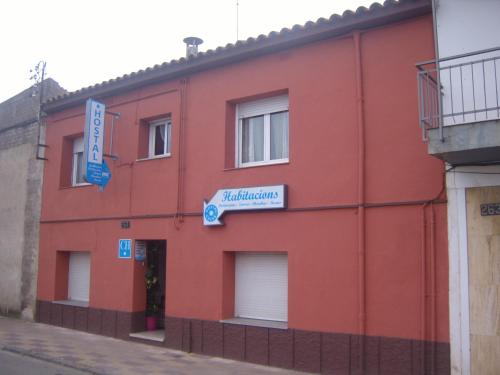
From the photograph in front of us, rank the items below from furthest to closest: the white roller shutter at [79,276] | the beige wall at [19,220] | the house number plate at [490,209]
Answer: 1. the beige wall at [19,220]
2. the white roller shutter at [79,276]
3. the house number plate at [490,209]

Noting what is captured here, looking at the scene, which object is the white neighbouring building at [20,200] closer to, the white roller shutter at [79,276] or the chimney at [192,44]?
the white roller shutter at [79,276]

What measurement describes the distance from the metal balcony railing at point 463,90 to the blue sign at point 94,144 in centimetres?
718

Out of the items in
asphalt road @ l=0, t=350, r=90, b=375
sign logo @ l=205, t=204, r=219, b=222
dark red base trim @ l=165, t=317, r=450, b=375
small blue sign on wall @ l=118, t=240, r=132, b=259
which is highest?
sign logo @ l=205, t=204, r=219, b=222

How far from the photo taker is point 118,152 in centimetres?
1194

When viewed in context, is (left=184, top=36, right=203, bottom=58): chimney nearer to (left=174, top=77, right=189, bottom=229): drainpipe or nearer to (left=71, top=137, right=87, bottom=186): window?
(left=174, top=77, right=189, bottom=229): drainpipe

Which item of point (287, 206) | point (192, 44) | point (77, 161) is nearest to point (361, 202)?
point (287, 206)

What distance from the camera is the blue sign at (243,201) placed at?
8961mm

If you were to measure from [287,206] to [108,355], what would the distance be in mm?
4386

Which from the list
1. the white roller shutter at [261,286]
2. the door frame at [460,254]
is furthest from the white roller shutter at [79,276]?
the door frame at [460,254]

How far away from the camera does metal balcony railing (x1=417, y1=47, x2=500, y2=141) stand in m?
6.87

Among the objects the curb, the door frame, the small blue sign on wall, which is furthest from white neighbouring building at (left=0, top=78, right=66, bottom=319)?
the door frame

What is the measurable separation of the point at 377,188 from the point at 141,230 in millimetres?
5459

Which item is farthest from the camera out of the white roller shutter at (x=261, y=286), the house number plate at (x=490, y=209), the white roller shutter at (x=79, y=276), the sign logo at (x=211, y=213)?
the white roller shutter at (x=79, y=276)

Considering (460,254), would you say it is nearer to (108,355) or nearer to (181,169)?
(181,169)
